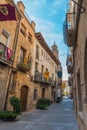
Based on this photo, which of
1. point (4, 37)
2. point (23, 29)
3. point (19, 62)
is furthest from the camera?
point (23, 29)

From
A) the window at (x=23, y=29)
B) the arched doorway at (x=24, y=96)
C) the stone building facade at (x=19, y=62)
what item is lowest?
the arched doorway at (x=24, y=96)

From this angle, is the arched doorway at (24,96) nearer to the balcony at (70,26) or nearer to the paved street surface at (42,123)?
the paved street surface at (42,123)

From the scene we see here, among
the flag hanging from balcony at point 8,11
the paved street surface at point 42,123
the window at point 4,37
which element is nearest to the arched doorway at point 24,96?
the paved street surface at point 42,123

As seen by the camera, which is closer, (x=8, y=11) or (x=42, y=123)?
(x=8, y=11)

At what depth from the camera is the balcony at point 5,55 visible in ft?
35.5

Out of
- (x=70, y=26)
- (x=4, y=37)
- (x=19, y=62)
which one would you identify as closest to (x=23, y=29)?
(x=19, y=62)

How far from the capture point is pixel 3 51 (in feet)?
37.2

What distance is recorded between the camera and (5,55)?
11375 mm

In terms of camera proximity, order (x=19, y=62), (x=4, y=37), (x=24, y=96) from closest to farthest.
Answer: (x=4, y=37), (x=19, y=62), (x=24, y=96)

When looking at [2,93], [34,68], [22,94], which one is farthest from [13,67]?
[34,68]

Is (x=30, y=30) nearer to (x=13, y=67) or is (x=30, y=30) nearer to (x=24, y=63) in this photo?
(x=24, y=63)

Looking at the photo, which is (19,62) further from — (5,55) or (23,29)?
(23,29)

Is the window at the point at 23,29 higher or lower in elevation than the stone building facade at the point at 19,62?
higher

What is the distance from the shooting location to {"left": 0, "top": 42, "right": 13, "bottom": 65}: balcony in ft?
35.5
